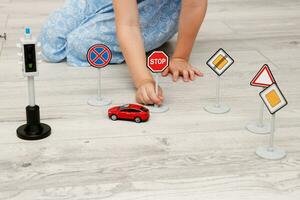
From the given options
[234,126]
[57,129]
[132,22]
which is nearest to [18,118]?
[57,129]

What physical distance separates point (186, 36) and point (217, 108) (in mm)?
345

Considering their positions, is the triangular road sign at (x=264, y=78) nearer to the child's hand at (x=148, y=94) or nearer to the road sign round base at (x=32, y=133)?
the child's hand at (x=148, y=94)

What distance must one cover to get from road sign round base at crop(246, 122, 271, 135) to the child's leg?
74cm

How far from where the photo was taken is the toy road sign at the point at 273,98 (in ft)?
3.91

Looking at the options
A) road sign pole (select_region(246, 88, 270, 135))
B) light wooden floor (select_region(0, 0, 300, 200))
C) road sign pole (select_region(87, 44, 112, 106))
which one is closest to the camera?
light wooden floor (select_region(0, 0, 300, 200))

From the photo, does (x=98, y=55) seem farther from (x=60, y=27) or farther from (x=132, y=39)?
(x=60, y=27)

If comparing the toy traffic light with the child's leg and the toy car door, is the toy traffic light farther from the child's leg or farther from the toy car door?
the child's leg

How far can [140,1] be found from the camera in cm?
183

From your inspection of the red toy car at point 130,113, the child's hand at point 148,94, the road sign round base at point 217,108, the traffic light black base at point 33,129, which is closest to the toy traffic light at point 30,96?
the traffic light black base at point 33,129

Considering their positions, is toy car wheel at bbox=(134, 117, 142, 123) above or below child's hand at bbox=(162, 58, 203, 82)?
below

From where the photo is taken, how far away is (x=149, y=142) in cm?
132

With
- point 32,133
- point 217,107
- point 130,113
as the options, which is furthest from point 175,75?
point 32,133

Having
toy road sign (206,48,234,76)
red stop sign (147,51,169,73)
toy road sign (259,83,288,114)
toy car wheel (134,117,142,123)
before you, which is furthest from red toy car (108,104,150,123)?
toy road sign (259,83,288,114)

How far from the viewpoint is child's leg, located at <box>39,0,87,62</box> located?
1.85 meters
